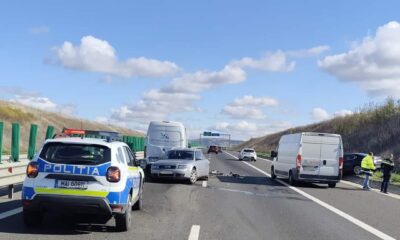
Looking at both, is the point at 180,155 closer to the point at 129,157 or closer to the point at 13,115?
the point at 129,157

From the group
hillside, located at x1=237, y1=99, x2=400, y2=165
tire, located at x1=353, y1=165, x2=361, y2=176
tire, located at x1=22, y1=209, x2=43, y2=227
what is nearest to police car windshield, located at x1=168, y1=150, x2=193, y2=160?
tire, located at x1=22, y1=209, x2=43, y2=227

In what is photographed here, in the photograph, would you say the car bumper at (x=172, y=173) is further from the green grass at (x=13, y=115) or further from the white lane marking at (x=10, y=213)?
the green grass at (x=13, y=115)

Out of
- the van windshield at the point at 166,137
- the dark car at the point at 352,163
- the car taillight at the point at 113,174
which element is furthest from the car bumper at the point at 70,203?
the dark car at the point at 352,163

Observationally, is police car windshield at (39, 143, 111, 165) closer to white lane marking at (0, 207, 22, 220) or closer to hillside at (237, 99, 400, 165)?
white lane marking at (0, 207, 22, 220)

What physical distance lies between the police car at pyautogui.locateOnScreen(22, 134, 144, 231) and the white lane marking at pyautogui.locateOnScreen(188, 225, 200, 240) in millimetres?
1178

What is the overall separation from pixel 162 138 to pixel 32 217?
17182mm

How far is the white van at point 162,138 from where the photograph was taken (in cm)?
2659

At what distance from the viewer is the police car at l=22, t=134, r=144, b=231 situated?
366 inches

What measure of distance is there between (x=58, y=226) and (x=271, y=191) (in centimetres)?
1100

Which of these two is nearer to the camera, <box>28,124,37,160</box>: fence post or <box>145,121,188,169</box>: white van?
<box>28,124,37,160</box>: fence post

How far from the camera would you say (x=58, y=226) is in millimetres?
10086

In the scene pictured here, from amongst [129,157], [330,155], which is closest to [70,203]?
[129,157]

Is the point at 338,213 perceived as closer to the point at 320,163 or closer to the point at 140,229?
the point at 140,229

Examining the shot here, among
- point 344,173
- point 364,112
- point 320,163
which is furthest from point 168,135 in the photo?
point 364,112
